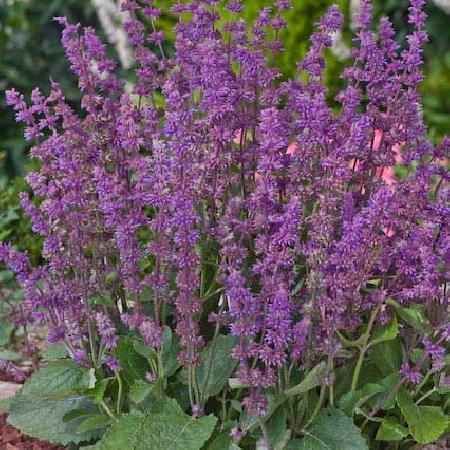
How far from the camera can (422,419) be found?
2312 mm

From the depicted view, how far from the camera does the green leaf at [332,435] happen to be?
227 cm

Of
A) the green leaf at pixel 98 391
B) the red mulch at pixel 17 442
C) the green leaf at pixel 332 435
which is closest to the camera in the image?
the green leaf at pixel 332 435

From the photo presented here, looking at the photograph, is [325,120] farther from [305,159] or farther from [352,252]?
[352,252]

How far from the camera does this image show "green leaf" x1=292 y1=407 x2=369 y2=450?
7.45 feet

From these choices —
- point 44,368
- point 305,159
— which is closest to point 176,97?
point 305,159

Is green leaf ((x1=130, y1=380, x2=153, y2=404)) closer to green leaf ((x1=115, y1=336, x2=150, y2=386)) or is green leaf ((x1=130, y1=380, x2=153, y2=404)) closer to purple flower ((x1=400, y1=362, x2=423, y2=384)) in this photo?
green leaf ((x1=115, y1=336, x2=150, y2=386))

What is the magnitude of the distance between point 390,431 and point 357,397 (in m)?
0.13

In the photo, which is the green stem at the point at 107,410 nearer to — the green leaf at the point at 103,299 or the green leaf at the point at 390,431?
the green leaf at the point at 103,299

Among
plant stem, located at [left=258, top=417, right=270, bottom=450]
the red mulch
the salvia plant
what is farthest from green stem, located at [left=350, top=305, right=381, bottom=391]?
the red mulch

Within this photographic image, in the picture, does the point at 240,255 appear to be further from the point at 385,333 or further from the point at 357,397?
the point at 357,397

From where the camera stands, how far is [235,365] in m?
2.37

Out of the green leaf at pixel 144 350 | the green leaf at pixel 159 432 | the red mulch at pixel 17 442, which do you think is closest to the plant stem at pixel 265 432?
the green leaf at pixel 159 432

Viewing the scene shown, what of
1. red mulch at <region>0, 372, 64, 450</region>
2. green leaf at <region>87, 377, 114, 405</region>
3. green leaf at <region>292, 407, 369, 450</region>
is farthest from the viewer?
red mulch at <region>0, 372, 64, 450</region>

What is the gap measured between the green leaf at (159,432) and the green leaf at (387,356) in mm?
498
